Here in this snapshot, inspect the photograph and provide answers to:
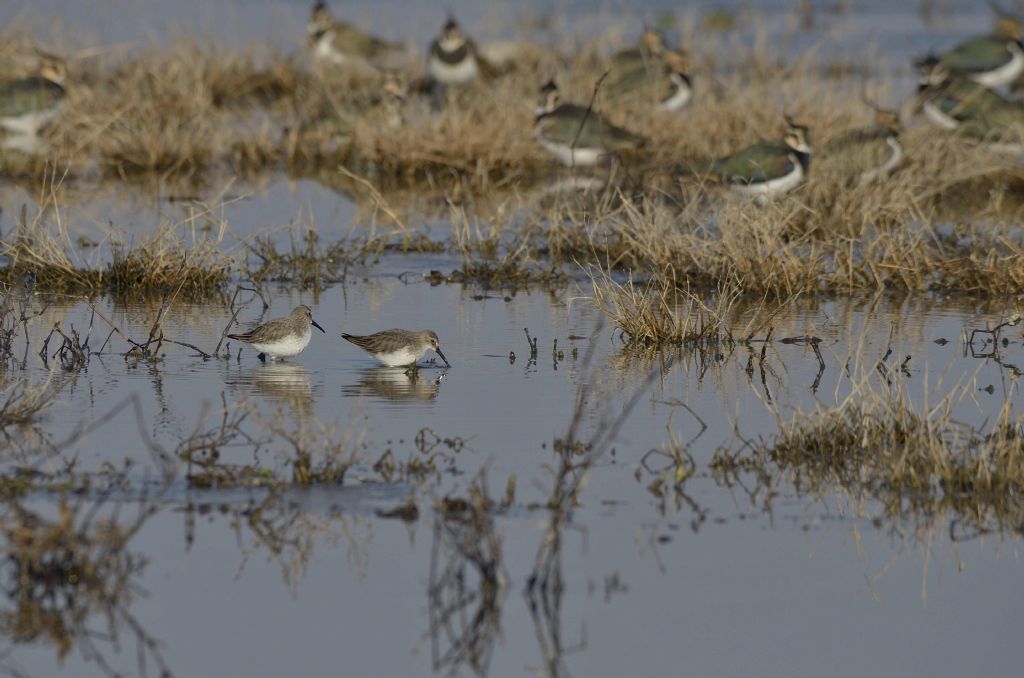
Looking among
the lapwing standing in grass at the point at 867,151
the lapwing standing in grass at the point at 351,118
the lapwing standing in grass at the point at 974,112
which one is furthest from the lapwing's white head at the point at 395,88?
the lapwing standing in grass at the point at 974,112

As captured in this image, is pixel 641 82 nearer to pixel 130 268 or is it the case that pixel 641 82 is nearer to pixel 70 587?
pixel 130 268

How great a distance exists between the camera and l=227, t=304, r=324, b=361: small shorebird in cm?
896

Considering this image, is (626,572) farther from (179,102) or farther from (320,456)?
(179,102)

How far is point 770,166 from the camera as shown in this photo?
13422 millimetres

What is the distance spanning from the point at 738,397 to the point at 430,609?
3197 millimetres

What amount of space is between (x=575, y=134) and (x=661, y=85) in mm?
2495

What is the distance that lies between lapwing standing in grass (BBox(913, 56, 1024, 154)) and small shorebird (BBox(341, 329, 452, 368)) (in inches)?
322

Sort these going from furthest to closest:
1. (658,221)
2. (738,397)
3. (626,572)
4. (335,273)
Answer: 1. (335,273)
2. (658,221)
3. (738,397)
4. (626,572)

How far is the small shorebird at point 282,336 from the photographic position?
896 centimetres

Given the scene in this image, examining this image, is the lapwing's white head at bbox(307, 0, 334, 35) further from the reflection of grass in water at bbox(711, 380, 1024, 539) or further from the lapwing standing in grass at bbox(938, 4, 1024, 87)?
the reflection of grass in water at bbox(711, 380, 1024, 539)

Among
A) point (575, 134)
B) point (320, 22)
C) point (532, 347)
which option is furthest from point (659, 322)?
point (320, 22)

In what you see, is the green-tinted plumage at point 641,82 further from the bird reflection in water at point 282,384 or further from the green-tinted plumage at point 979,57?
the bird reflection in water at point 282,384

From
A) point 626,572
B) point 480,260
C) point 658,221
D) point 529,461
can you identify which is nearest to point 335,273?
point 480,260

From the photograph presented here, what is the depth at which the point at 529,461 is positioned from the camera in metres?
7.19
